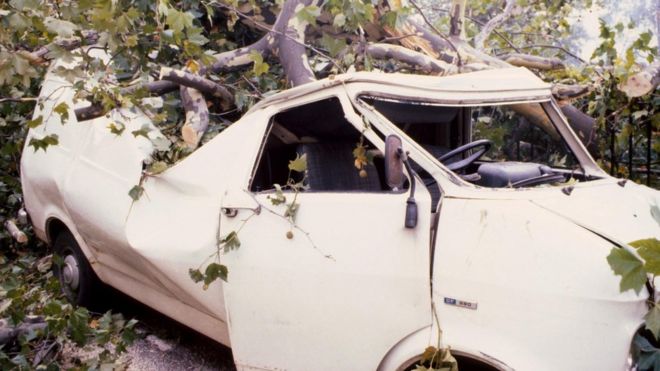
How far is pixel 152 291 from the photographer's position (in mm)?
3717

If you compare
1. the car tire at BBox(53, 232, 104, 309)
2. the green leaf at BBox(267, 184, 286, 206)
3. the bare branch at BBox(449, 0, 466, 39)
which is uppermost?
the bare branch at BBox(449, 0, 466, 39)

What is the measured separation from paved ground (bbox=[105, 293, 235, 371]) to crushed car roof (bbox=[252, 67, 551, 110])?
176cm

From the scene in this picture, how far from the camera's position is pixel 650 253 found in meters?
1.92

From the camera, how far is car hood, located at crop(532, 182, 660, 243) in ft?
7.75

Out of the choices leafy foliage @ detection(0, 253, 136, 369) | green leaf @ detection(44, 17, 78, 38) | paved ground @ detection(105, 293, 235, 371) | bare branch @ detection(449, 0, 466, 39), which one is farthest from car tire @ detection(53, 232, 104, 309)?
bare branch @ detection(449, 0, 466, 39)

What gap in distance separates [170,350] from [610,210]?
9.83 feet

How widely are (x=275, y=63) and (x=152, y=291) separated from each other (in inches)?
102

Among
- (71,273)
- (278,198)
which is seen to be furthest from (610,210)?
(71,273)

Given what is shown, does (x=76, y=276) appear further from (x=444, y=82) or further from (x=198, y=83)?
(x=444, y=82)

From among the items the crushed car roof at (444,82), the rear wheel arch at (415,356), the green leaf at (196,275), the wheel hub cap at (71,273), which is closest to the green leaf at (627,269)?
the rear wheel arch at (415,356)

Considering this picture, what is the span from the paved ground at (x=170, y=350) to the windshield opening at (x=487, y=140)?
6.36ft

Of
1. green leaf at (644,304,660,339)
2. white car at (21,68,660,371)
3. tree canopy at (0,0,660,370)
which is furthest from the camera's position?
tree canopy at (0,0,660,370)

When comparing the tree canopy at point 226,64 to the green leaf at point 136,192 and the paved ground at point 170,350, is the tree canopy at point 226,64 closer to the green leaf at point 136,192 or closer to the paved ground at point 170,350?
the green leaf at point 136,192

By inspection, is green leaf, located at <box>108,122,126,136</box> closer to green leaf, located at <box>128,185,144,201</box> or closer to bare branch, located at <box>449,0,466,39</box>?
green leaf, located at <box>128,185,144,201</box>
